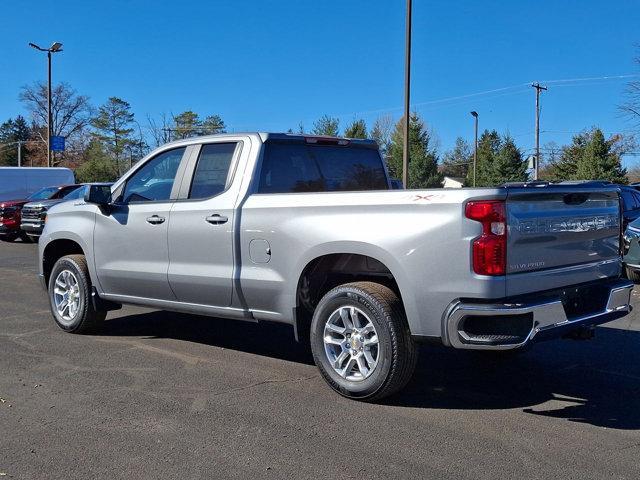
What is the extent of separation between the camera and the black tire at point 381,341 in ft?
14.7

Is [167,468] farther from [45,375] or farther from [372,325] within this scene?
[45,375]

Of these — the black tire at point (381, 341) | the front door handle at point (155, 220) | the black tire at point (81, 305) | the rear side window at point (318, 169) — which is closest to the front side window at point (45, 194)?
the black tire at point (81, 305)

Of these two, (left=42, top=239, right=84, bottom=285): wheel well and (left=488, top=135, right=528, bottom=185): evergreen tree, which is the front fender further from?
(left=488, top=135, right=528, bottom=185): evergreen tree

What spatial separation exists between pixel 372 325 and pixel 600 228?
187 centimetres

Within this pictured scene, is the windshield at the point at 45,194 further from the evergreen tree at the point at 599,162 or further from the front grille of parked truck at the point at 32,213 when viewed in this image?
the evergreen tree at the point at 599,162

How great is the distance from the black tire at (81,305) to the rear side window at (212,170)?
1.71 m

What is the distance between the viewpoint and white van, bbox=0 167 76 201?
24.2 meters

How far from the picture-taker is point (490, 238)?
4082 mm

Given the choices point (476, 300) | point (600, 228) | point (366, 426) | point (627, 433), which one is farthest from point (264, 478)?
point (600, 228)

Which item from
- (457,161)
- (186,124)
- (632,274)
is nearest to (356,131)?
(186,124)

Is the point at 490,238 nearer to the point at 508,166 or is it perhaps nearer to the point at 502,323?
the point at 502,323

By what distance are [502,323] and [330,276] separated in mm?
1509

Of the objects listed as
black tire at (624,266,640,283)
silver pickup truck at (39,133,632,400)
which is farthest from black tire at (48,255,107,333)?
black tire at (624,266,640,283)

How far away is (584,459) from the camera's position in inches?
148
